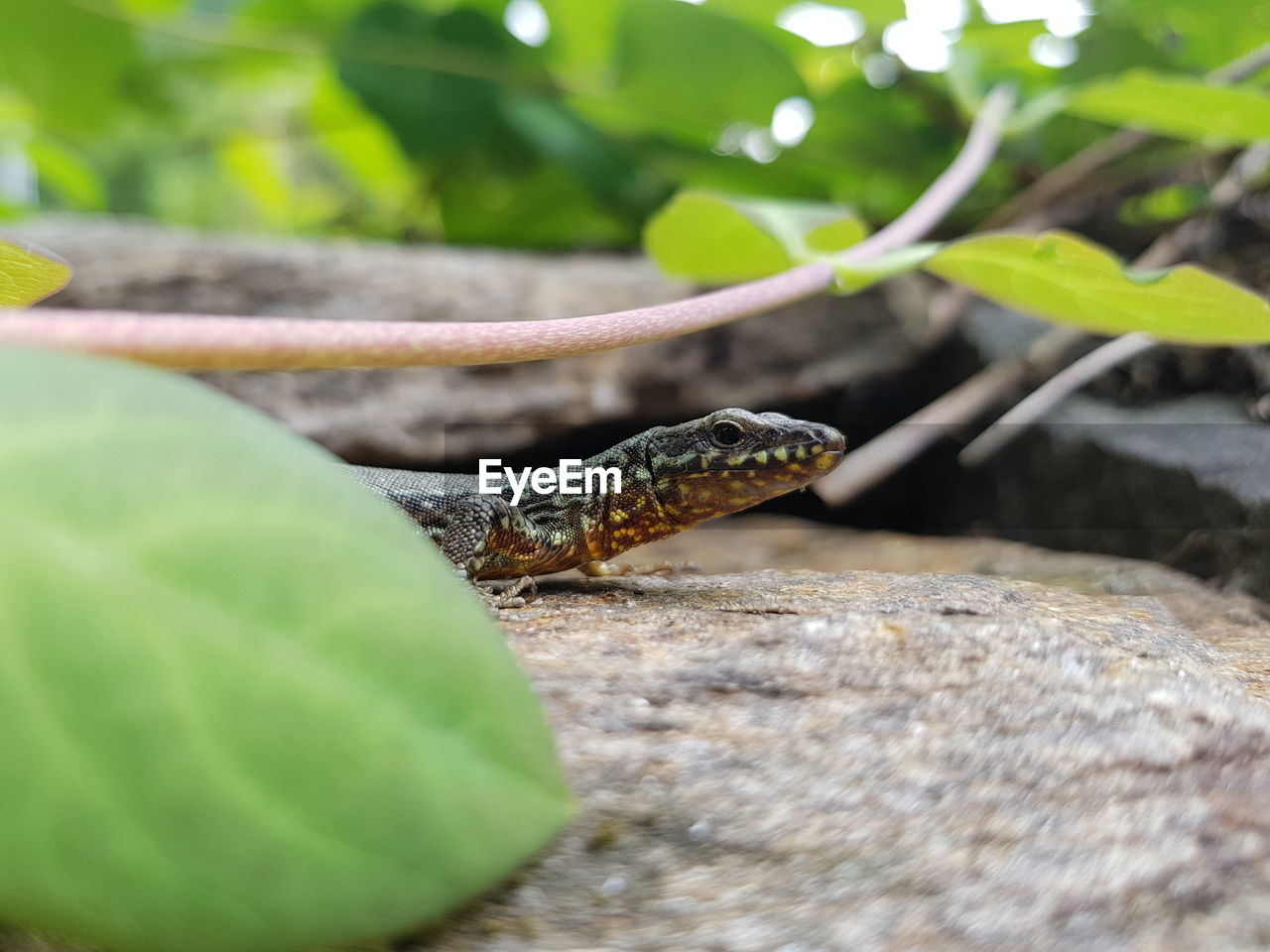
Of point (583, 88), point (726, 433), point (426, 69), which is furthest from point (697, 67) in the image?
point (726, 433)

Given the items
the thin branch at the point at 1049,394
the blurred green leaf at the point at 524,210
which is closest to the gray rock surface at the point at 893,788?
the thin branch at the point at 1049,394

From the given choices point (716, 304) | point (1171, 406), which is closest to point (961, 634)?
point (716, 304)

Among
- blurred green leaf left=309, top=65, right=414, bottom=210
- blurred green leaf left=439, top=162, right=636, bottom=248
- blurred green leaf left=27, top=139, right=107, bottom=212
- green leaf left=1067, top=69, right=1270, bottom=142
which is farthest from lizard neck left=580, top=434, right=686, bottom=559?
blurred green leaf left=27, top=139, right=107, bottom=212

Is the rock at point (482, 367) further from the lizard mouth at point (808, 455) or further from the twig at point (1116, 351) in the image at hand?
the lizard mouth at point (808, 455)

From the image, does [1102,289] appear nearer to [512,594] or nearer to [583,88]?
[512,594]

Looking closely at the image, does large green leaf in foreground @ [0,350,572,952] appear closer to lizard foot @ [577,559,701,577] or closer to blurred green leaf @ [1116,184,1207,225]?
lizard foot @ [577,559,701,577]

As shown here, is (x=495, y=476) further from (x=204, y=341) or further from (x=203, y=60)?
(x=203, y=60)
